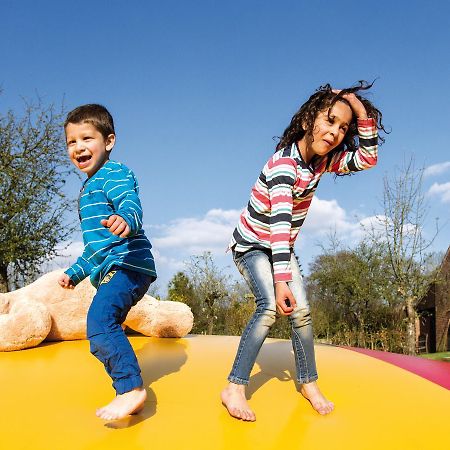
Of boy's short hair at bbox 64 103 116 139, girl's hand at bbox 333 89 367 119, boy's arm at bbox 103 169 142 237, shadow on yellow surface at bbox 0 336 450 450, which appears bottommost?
shadow on yellow surface at bbox 0 336 450 450

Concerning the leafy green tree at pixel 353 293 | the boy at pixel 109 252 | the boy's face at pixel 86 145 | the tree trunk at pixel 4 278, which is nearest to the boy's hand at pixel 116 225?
the boy at pixel 109 252

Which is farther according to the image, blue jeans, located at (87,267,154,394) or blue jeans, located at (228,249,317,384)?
blue jeans, located at (228,249,317,384)

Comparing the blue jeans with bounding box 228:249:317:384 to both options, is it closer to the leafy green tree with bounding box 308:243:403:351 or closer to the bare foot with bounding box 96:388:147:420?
the bare foot with bounding box 96:388:147:420

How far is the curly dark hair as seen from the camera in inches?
80.2

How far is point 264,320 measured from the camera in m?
1.93

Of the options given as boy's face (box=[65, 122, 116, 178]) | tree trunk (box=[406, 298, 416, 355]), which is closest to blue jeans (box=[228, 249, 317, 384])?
boy's face (box=[65, 122, 116, 178])

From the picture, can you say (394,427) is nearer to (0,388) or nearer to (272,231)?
(272,231)

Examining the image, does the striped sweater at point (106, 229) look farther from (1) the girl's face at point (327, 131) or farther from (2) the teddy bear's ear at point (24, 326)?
(2) the teddy bear's ear at point (24, 326)

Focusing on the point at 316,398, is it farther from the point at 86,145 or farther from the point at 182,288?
the point at 182,288

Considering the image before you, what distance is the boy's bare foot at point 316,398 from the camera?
1873 millimetres

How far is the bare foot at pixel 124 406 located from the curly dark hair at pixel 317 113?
3.52 ft

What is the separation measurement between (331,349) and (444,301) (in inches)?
542

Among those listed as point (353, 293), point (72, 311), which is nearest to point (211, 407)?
point (72, 311)

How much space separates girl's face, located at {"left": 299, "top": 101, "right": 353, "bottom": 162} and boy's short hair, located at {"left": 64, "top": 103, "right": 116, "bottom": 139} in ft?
2.45
